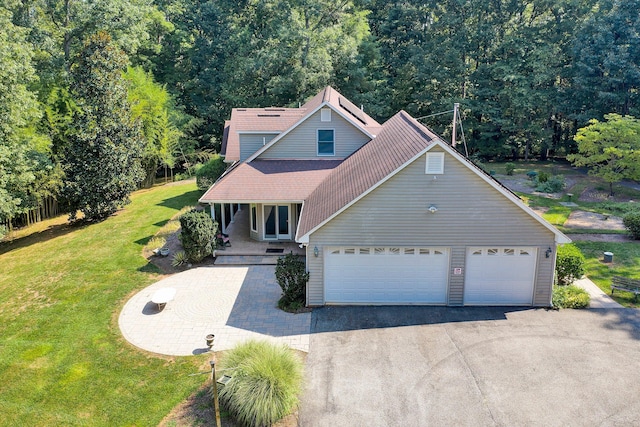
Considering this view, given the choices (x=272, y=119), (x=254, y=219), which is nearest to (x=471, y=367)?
(x=254, y=219)

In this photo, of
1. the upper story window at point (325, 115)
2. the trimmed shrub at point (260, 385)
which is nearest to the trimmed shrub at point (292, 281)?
the trimmed shrub at point (260, 385)

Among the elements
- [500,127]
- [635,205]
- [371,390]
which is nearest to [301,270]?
[371,390]

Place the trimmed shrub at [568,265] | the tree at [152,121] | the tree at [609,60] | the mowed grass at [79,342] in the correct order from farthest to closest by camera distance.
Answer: the tree at [609,60], the tree at [152,121], the trimmed shrub at [568,265], the mowed grass at [79,342]

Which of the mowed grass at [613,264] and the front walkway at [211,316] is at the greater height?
the mowed grass at [613,264]

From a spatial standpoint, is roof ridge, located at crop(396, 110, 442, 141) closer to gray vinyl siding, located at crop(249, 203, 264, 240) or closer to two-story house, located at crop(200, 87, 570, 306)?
two-story house, located at crop(200, 87, 570, 306)

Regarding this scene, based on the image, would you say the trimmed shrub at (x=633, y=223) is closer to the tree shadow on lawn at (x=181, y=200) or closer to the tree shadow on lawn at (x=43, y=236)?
the tree shadow on lawn at (x=181, y=200)

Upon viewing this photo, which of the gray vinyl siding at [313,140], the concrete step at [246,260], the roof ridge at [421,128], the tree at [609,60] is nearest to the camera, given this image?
the roof ridge at [421,128]

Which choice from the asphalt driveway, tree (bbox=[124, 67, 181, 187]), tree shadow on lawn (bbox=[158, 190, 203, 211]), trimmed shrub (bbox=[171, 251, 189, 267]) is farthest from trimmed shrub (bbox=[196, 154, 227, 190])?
the asphalt driveway

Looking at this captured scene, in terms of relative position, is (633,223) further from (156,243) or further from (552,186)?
(156,243)
